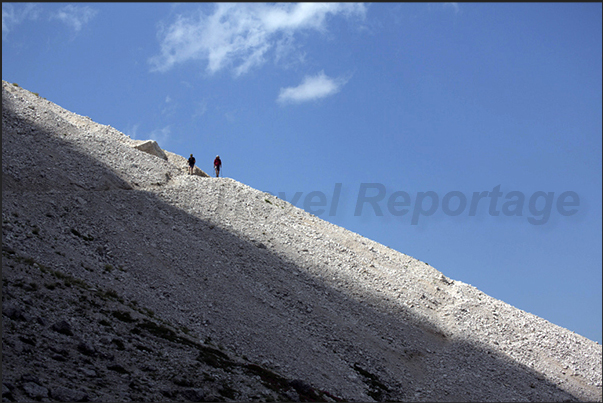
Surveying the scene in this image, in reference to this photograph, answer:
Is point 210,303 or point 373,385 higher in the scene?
point 210,303

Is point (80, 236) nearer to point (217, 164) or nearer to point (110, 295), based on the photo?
point (110, 295)

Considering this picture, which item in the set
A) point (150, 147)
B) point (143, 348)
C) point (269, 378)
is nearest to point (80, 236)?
point (143, 348)

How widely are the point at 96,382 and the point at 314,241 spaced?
25.3 metres

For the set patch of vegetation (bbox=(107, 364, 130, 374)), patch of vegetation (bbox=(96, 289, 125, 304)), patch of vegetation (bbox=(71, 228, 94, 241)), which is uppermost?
patch of vegetation (bbox=(71, 228, 94, 241))

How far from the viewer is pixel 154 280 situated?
87.1ft

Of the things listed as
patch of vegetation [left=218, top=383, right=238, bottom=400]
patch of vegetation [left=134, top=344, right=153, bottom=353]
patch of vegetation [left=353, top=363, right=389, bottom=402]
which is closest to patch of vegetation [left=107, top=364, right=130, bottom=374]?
patch of vegetation [left=134, top=344, right=153, bottom=353]

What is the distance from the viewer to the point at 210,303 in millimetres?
26516

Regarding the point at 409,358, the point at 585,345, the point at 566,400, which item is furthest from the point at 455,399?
the point at 585,345

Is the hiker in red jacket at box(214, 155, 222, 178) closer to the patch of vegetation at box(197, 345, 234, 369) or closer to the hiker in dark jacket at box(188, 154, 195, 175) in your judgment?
the hiker in dark jacket at box(188, 154, 195, 175)

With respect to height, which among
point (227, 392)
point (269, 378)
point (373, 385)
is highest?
point (373, 385)

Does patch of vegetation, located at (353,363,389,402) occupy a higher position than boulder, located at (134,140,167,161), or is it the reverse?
boulder, located at (134,140,167,161)

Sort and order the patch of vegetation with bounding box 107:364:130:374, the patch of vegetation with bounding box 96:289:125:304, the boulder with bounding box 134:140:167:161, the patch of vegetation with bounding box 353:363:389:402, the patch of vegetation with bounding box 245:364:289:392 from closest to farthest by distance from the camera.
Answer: the patch of vegetation with bounding box 107:364:130:374, the patch of vegetation with bounding box 245:364:289:392, the patch of vegetation with bounding box 96:289:125:304, the patch of vegetation with bounding box 353:363:389:402, the boulder with bounding box 134:140:167:161

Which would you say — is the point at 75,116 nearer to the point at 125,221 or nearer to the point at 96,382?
the point at 125,221

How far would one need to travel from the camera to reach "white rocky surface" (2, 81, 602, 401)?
58.1ft
